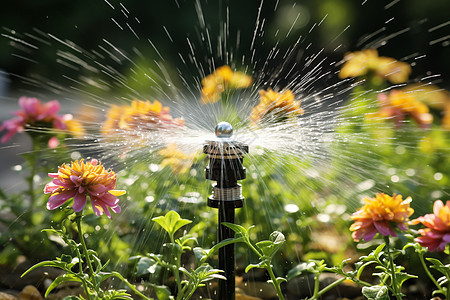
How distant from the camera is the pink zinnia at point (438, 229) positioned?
0.87m

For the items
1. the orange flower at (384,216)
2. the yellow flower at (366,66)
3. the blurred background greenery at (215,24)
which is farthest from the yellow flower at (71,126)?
the blurred background greenery at (215,24)

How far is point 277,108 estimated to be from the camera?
144cm

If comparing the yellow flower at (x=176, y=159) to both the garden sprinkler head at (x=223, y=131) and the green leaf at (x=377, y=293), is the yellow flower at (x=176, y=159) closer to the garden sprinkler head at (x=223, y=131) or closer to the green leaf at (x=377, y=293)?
the garden sprinkler head at (x=223, y=131)

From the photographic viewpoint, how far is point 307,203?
167 cm

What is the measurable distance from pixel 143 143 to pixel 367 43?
3971mm

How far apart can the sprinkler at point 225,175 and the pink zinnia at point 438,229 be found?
331 millimetres

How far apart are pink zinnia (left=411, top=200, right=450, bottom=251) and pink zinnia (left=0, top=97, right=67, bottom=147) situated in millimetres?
1216

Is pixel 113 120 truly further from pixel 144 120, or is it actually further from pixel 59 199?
pixel 59 199

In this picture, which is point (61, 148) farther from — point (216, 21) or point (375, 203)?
point (216, 21)

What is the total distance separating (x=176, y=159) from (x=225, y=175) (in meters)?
0.72

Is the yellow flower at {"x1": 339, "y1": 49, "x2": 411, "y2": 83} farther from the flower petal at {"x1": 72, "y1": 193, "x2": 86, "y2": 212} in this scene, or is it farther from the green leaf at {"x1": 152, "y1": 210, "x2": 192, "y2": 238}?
the flower petal at {"x1": 72, "y1": 193, "x2": 86, "y2": 212}

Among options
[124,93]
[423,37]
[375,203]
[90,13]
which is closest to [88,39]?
[90,13]

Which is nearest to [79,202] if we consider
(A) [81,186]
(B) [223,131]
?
(A) [81,186]

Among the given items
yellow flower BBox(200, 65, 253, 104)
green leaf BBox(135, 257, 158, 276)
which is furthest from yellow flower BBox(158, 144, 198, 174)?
green leaf BBox(135, 257, 158, 276)
